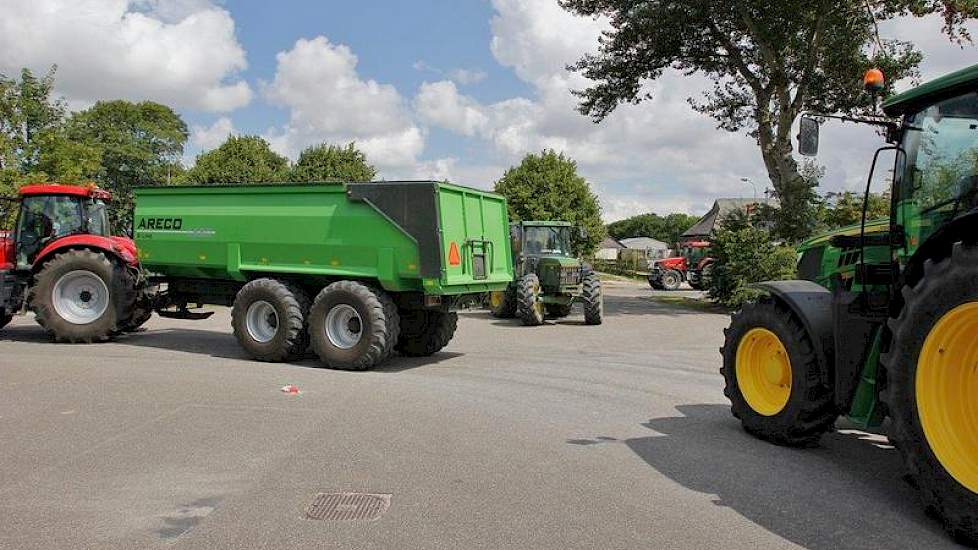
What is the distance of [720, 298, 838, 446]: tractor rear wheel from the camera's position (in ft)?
18.8

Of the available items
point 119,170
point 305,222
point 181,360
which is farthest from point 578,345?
point 119,170

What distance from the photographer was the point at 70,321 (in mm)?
11984

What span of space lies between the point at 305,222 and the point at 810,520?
25.7ft

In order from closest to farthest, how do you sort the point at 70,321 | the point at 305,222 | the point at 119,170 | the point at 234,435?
the point at 234,435 < the point at 305,222 < the point at 70,321 < the point at 119,170

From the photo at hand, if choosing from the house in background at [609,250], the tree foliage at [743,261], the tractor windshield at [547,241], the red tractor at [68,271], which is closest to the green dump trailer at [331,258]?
the red tractor at [68,271]

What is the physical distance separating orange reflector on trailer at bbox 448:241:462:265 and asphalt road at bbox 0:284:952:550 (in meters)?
1.56

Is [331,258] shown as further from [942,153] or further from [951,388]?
[951,388]

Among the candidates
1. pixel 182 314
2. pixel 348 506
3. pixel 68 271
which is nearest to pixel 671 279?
pixel 182 314

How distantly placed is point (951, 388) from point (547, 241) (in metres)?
13.7

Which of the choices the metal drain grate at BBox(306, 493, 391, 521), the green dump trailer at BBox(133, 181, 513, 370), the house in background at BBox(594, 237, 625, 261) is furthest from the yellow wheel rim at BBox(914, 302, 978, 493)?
the house in background at BBox(594, 237, 625, 261)

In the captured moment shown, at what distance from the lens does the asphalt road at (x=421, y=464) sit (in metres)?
4.21

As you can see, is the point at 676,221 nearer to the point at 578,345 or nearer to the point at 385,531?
the point at 578,345

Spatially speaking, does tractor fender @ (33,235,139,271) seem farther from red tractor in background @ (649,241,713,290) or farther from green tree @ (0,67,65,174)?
red tractor in background @ (649,241,713,290)

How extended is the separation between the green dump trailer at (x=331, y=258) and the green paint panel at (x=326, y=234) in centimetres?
2
